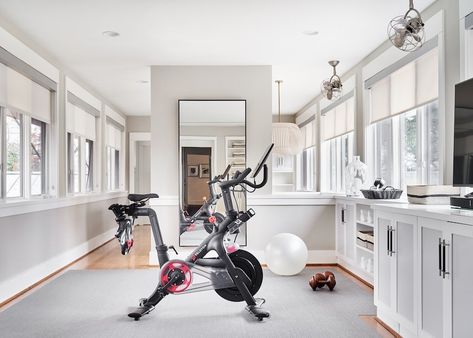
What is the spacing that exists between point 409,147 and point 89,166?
5.10 metres

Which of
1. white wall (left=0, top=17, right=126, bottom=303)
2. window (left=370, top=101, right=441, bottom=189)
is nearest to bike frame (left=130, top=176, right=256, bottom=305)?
white wall (left=0, top=17, right=126, bottom=303)

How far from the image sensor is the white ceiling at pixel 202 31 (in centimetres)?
394

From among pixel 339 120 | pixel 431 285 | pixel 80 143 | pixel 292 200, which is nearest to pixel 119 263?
pixel 80 143

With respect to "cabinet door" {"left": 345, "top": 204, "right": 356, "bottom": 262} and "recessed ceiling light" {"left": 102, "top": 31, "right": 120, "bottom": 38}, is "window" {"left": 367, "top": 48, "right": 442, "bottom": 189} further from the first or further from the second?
"recessed ceiling light" {"left": 102, "top": 31, "right": 120, "bottom": 38}

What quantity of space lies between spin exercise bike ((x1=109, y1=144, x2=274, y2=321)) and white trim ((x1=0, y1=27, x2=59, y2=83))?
6.21 feet

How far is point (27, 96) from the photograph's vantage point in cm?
478

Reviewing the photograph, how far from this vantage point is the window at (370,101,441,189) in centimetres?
399

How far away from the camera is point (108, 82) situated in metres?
6.94

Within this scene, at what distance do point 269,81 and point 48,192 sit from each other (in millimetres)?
2989

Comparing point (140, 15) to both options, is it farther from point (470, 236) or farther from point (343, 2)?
point (470, 236)

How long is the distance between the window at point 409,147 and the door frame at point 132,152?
626 centimetres

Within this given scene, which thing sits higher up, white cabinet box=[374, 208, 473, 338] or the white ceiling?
the white ceiling

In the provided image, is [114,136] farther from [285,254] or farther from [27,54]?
[285,254]

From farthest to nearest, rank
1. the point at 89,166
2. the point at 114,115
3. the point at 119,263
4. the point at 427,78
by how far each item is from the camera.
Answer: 1. the point at 114,115
2. the point at 89,166
3. the point at 119,263
4. the point at 427,78
